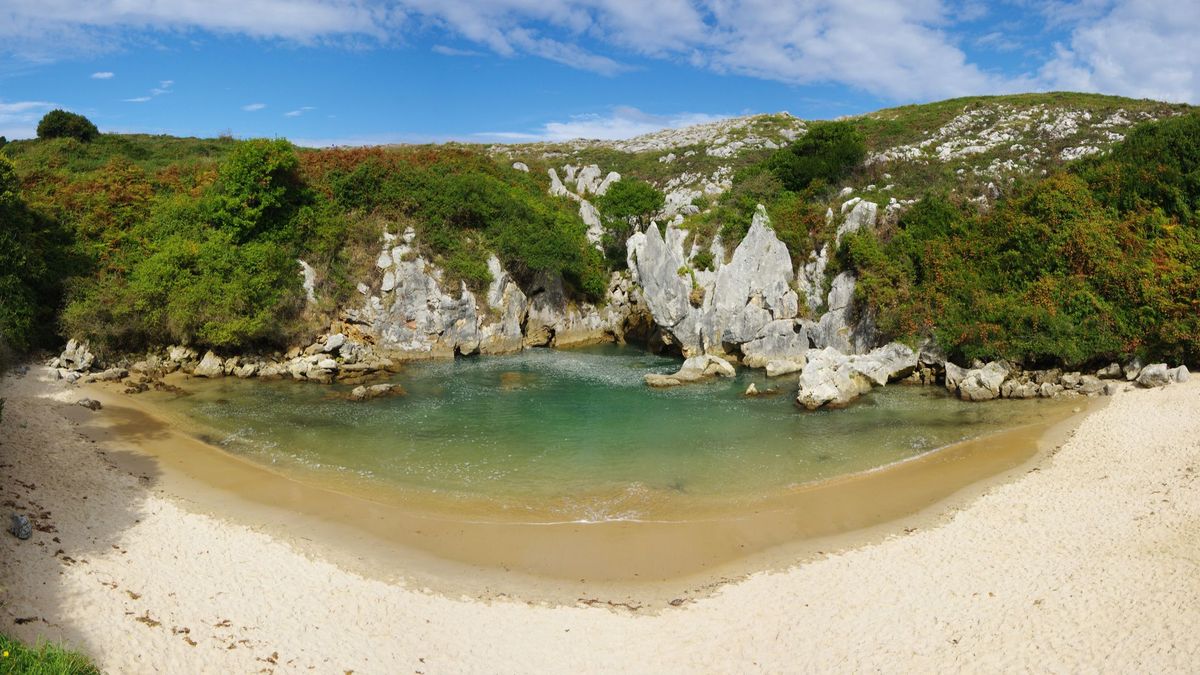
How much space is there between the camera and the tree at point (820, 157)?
39.3m

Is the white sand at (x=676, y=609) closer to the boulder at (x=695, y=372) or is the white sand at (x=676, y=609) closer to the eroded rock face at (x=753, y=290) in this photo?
the boulder at (x=695, y=372)

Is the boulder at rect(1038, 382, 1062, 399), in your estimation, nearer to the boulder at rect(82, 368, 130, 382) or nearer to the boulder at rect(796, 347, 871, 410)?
the boulder at rect(796, 347, 871, 410)

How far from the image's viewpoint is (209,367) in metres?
29.0

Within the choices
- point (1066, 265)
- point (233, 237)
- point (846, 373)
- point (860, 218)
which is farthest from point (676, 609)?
point (233, 237)

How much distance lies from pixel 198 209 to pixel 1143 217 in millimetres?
45757

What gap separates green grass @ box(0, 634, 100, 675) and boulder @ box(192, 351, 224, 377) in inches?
931

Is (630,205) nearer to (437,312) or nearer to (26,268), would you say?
(437,312)

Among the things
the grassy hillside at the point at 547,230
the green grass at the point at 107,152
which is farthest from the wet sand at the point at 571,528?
the green grass at the point at 107,152

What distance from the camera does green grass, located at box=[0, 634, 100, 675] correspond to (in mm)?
6855

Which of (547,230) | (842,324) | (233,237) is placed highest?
(547,230)

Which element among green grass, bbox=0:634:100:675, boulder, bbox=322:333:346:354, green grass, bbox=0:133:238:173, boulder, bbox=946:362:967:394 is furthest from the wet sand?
green grass, bbox=0:133:238:173

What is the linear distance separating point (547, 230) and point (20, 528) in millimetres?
30839

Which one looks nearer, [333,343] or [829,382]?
[829,382]

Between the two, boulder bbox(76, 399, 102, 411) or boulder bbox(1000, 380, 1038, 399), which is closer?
boulder bbox(76, 399, 102, 411)
